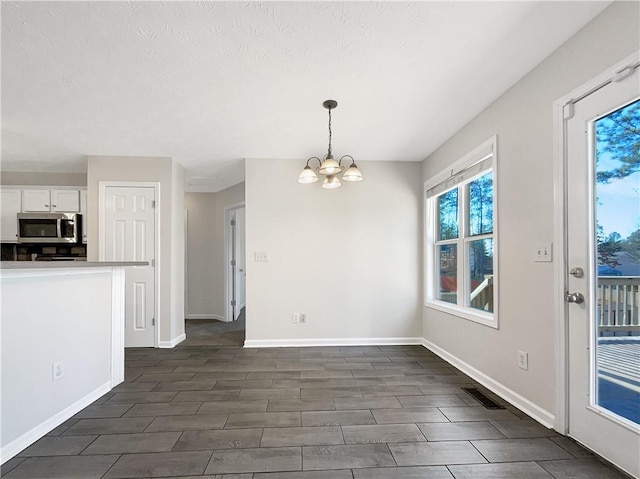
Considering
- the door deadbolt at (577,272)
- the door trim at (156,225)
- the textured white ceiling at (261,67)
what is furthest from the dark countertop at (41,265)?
the door deadbolt at (577,272)

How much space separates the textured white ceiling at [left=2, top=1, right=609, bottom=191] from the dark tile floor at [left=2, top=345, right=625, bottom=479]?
93.6 inches

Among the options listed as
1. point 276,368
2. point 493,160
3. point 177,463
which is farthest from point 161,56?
point 276,368

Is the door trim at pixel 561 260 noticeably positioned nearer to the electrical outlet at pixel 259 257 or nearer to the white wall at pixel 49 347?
the electrical outlet at pixel 259 257

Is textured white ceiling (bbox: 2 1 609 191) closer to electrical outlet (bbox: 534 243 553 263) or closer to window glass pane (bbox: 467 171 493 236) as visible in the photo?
window glass pane (bbox: 467 171 493 236)

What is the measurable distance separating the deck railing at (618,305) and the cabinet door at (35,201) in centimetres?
598

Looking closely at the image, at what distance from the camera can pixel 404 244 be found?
13.5ft

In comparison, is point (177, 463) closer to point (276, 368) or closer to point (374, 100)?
point (276, 368)

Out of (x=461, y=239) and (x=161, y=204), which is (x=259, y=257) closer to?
(x=161, y=204)

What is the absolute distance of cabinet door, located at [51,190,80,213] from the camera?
4.38 meters

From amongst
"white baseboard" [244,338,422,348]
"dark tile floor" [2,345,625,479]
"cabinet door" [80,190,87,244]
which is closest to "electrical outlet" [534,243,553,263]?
"dark tile floor" [2,345,625,479]

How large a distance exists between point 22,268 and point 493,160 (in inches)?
130

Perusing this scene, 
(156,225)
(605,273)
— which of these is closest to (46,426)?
(156,225)

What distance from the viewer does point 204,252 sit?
5773 mm

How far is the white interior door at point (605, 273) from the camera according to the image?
5.14 feet
